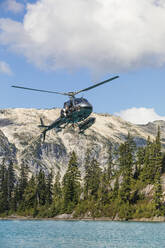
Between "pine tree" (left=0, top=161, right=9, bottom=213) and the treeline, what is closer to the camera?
the treeline

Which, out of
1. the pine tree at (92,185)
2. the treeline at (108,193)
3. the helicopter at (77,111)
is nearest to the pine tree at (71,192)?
the treeline at (108,193)

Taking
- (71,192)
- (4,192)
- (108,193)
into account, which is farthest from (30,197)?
(108,193)

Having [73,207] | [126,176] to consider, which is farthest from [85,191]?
[126,176]

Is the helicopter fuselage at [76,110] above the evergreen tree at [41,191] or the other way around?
above

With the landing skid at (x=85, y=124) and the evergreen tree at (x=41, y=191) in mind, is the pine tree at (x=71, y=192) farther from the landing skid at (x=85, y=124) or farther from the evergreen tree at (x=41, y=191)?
the landing skid at (x=85, y=124)

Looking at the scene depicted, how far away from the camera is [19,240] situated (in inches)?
2084

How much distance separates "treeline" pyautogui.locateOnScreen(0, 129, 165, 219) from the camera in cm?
11356

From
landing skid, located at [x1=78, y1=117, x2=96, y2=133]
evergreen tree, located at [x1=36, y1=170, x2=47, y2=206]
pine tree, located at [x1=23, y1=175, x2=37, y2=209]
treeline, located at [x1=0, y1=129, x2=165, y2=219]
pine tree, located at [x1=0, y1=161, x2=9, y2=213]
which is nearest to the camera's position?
landing skid, located at [x1=78, y1=117, x2=96, y2=133]

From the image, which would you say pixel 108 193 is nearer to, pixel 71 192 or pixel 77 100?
pixel 71 192

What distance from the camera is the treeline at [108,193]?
113562mm

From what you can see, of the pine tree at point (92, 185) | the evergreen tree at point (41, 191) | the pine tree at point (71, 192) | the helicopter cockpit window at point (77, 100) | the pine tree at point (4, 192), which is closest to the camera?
the helicopter cockpit window at point (77, 100)

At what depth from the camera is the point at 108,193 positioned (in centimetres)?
12581

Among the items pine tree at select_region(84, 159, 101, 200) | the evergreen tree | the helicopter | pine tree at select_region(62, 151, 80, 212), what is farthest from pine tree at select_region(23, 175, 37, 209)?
the helicopter

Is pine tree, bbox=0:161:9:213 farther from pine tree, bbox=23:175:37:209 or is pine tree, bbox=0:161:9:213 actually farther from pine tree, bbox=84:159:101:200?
pine tree, bbox=84:159:101:200
